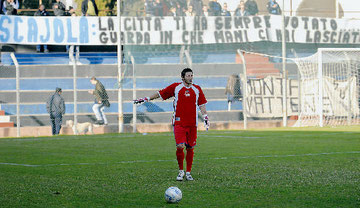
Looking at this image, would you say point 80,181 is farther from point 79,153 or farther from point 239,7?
point 239,7

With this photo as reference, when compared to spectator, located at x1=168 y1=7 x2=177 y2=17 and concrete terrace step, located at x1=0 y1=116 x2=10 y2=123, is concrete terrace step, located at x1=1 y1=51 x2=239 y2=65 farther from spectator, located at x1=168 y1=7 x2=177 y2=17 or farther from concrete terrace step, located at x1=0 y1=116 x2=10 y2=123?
concrete terrace step, located at x1=0 y1=116 x2=10 y2=123

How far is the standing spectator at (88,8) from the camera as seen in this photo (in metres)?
31.8

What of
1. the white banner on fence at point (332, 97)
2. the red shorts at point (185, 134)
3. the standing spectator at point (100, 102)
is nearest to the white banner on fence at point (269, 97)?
the white banner on fence at point (332, 97)

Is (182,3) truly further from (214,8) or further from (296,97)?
(296,97)

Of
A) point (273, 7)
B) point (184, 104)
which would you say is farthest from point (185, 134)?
point (273, 7)

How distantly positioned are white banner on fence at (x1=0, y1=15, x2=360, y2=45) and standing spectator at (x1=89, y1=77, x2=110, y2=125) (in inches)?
90.5

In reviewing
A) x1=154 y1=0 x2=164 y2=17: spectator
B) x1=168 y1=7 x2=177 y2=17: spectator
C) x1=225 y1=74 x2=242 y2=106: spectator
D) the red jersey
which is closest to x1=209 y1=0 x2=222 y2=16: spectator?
x1=168 y1=7 x2=177 y2=17: spectator

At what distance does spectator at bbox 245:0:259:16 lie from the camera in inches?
1177

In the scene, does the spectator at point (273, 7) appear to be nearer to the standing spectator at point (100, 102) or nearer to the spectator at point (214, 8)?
the spectator at point (214, 8)

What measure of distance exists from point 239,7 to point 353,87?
20.1 feet

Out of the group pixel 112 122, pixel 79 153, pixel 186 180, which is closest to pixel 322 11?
pixel 112 122

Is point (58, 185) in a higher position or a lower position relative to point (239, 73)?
lower

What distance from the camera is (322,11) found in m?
31.2

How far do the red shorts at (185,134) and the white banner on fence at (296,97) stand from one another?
18.0m
